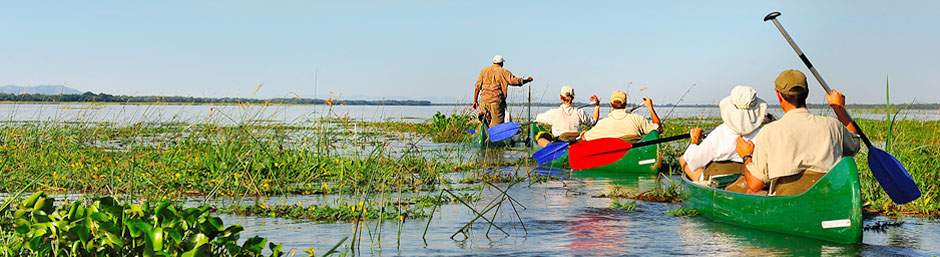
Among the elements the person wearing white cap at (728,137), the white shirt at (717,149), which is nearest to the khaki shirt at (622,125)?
the person wearing white cap at (728,137)

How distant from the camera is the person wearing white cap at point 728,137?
747cm

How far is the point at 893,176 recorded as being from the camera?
21.8ft

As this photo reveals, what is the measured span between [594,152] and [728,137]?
3812 millimetres

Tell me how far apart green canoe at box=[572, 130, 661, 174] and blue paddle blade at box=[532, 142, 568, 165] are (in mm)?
700

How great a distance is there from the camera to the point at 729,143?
7.90m

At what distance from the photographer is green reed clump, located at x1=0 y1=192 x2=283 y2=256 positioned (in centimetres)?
421

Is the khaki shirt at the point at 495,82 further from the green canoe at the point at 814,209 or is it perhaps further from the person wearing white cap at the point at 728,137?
the green canoe at the point at 814,209

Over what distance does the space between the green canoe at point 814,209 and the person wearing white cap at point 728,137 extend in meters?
0.65

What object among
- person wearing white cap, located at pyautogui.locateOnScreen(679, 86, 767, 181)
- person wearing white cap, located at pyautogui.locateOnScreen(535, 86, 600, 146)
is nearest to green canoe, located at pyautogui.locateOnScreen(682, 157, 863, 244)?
person wearing white cap, located at pyautogui.locateOnScreen(679, 86, 767, 181)

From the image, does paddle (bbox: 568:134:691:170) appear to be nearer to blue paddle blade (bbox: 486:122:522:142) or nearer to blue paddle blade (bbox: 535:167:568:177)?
blue paddle blade (bbox: 535:167:568:177)

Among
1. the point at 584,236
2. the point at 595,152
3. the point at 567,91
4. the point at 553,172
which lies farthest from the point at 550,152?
the point at 584,236

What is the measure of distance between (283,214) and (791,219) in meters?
4.19

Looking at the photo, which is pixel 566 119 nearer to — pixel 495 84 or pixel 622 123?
pixel 622 123

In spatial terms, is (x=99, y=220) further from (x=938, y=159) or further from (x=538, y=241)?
(x=938, y=159)
